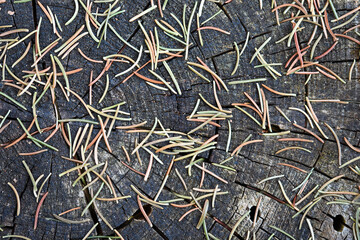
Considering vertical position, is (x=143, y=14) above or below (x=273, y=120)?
above

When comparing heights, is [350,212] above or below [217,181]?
below

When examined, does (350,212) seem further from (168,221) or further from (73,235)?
(73,235)

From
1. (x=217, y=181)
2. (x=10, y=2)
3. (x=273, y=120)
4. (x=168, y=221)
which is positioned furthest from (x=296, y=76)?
(x=10, y=2)

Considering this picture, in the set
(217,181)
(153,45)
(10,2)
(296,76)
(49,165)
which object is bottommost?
(217,181)

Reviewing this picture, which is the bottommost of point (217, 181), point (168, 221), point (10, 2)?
point (168, 221)

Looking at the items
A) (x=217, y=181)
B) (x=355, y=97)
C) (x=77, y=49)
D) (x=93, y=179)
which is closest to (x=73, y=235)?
(x=93, y=179)

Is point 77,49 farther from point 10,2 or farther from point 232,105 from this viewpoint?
point 232,105
